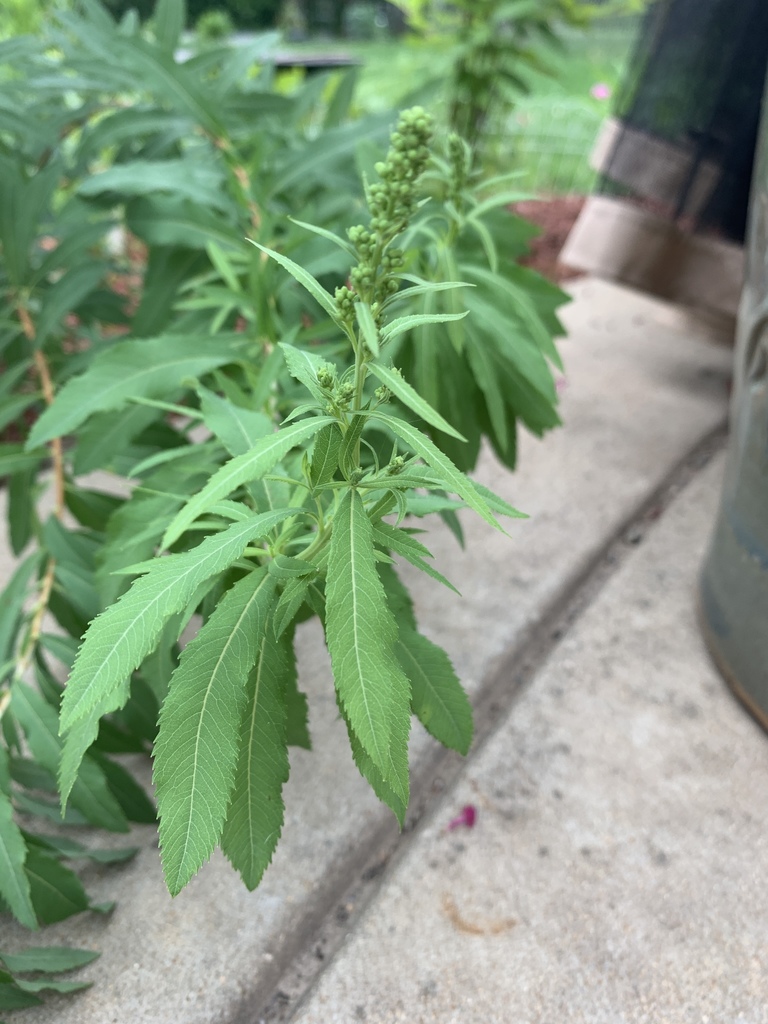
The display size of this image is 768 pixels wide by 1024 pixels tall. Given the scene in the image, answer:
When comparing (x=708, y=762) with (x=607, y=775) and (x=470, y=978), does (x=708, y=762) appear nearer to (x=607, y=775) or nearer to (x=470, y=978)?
(x=607, y=775)

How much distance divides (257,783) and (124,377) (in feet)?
1.91

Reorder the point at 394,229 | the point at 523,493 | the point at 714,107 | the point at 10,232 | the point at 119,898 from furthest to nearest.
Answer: the point at 714,107 → the point at 523,493 → the point at 10,232 → the point at 119,898 → the point at 394,229

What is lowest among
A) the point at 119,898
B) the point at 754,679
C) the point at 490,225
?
the point at 119,898

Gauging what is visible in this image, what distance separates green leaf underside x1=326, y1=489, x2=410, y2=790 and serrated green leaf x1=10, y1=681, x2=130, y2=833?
0.51m

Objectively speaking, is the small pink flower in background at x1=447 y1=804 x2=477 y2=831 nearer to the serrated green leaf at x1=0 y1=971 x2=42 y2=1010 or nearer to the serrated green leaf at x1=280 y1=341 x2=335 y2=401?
the serrated green leaf at x1=0 y1=971 x2=42 y2=1010

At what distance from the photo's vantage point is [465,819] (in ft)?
4.02

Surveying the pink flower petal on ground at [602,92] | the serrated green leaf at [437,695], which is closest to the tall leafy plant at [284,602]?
the serrated green leaf at [437,695]

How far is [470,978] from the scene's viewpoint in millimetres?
1021

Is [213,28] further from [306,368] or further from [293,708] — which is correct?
[293,708]

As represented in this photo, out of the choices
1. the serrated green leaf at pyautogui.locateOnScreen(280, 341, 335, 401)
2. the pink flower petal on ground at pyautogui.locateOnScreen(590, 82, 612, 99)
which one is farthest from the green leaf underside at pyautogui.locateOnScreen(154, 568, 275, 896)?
the pink flower petal on ground at pyautogui.locateOnScreen(590, 82, 612, 99)

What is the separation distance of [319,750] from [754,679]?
744mm

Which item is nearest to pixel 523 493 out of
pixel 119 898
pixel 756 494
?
pixel 756 494

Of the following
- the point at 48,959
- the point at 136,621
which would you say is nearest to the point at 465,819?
the point at 48,959

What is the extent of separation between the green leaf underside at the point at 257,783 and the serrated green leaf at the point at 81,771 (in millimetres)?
338
